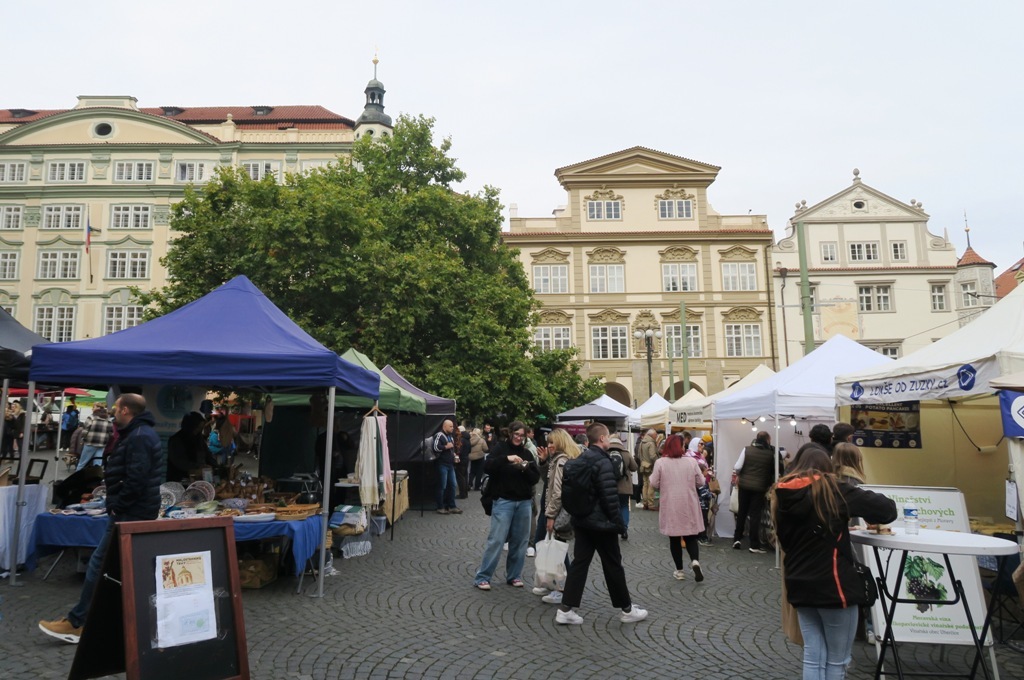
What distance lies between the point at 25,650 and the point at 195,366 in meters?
2.85

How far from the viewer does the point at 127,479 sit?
5520 millimetres

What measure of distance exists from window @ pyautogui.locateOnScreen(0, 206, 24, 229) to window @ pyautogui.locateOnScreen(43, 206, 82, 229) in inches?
62.9

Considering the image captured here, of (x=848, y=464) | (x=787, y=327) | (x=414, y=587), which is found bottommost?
(x=414, y=587)

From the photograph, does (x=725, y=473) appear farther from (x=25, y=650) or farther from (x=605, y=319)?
(x=605, y=319)

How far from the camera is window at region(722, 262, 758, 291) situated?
41.2 meters

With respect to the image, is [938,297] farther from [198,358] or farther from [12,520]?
[12,520]

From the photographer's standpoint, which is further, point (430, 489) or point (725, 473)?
point (430, 489)

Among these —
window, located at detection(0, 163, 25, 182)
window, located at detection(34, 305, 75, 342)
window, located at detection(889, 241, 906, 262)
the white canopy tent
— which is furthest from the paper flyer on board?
window, located at detection(0, 163, 25, 182)

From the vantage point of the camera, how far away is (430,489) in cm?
1633

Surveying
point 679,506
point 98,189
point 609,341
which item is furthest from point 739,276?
point 98,189

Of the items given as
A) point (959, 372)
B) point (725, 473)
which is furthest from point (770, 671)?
point (725, 473)

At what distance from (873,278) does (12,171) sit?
51.2 m

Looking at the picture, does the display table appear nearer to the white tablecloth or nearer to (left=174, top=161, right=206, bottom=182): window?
the white tablecloth

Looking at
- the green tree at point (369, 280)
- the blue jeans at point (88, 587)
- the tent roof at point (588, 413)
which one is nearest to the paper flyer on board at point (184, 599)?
the blue jeans at point (88, 587)
